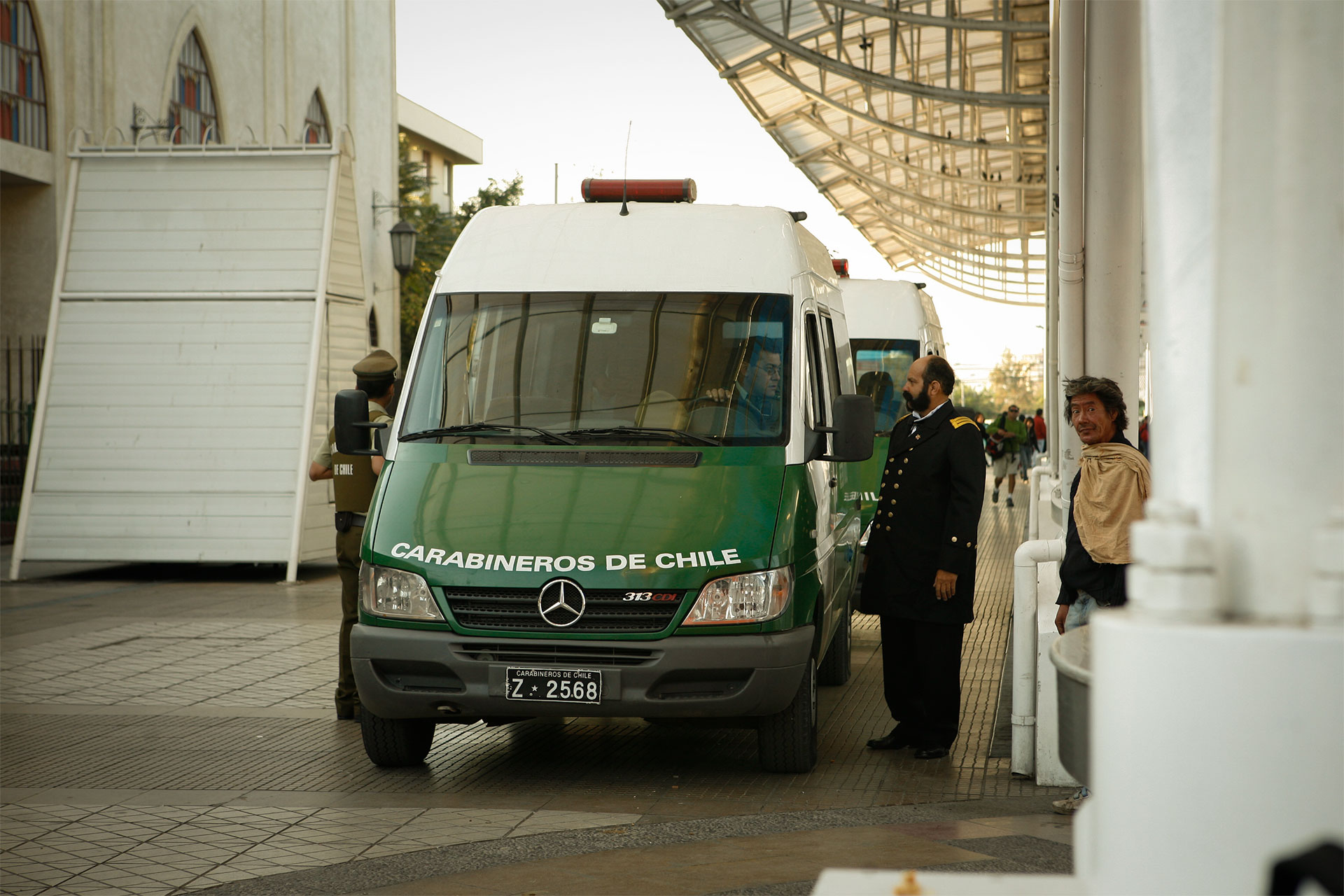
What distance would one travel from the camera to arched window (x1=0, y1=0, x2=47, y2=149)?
64.3 ft

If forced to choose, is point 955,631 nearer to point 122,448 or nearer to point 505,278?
point 505,278

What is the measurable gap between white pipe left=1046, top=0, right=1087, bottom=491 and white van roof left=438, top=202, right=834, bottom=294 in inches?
197

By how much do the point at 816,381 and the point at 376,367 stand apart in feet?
7.85

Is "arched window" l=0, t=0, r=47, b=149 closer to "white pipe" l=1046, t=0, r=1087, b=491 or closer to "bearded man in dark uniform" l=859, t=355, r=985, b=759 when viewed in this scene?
"white pipe" l=1046, t=0, r=1087, b=491

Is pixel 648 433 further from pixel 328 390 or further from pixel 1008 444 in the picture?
pixel 1008 444

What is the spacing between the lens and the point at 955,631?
686cm

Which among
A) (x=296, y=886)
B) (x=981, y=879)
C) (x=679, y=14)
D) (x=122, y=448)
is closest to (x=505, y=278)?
(x=296, y=886)

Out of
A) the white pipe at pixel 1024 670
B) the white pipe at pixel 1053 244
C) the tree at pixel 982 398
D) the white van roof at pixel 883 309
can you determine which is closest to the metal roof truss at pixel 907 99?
the white pipe at pixel 1053 244

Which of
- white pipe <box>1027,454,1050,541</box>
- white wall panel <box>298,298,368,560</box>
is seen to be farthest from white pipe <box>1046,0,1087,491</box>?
white wall panel <box>298,298,368,560</box>

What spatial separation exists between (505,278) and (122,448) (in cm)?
839

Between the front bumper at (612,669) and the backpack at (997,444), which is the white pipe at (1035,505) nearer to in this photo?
the front bumper at (612,669)

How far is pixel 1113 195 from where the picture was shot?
11.0 meters

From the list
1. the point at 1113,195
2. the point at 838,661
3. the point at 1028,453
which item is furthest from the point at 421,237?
the point at 838,661

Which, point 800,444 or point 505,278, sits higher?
point 505,278
